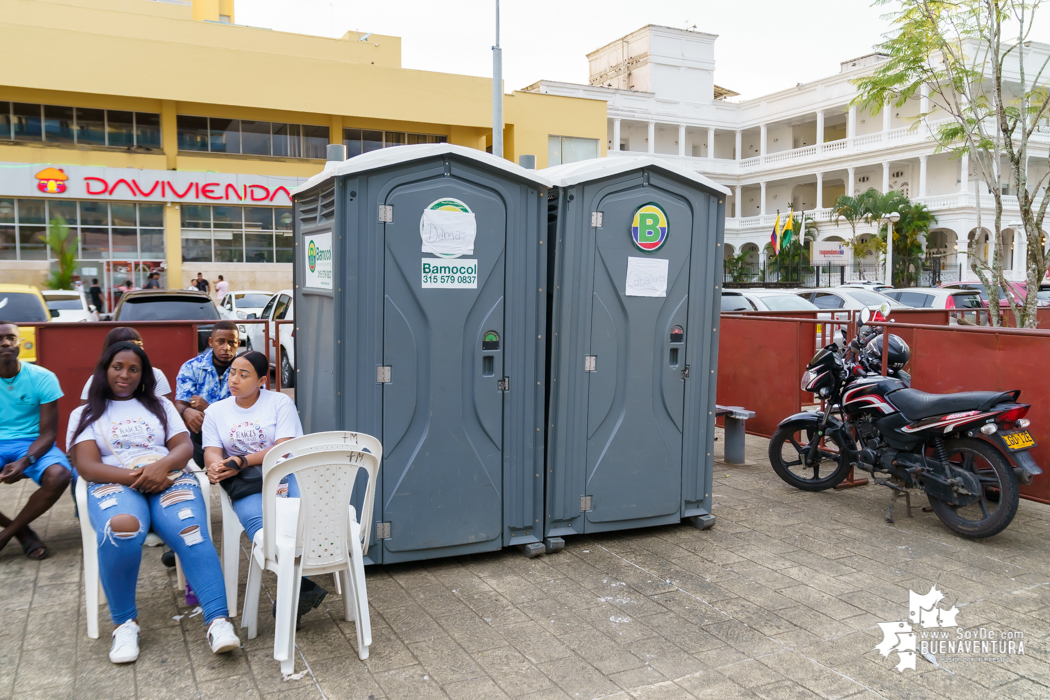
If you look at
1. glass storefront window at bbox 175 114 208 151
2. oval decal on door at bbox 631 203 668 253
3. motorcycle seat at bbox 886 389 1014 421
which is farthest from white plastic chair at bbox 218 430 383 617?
glass storefront window at bbox 175 114 208 151

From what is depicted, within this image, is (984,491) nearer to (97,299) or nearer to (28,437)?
(28,437)

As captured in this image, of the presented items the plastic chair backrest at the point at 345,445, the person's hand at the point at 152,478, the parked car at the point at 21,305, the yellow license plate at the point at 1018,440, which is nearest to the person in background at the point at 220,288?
the parked car at the point at 21,305

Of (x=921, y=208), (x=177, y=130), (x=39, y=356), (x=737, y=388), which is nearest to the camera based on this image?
(x=39, y=356)

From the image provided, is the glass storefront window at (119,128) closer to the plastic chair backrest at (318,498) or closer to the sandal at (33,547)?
the sandal at (33,547)

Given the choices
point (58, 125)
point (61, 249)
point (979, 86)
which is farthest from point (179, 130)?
point (979, 86)

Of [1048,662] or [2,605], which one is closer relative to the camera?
[1048,662]

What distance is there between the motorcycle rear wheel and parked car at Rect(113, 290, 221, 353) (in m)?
9.55

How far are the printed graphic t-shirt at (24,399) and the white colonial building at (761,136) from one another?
4233 cm

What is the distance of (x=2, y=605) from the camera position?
419cm

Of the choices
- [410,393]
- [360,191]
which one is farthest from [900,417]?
[360,191]

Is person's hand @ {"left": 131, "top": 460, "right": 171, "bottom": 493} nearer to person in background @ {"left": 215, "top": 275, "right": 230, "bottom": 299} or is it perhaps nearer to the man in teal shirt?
the man in teal shirt

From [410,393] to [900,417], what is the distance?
11.8 ft

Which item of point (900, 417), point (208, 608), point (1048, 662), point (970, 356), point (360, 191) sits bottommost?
point (1048, 662)

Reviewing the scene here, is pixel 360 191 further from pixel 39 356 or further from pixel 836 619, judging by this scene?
pixel 39 356
